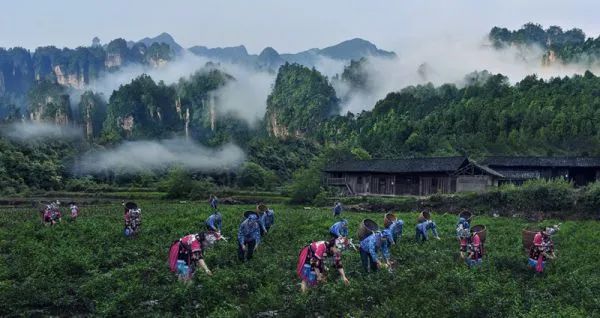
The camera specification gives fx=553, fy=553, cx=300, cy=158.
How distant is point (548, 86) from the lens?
361 ft

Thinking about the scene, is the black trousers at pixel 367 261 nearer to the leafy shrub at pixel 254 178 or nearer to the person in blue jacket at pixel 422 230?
the person in blue jacket at pixel 422 230

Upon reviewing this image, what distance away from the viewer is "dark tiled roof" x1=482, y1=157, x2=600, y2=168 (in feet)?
196

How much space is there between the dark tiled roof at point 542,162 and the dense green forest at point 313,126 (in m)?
18.6

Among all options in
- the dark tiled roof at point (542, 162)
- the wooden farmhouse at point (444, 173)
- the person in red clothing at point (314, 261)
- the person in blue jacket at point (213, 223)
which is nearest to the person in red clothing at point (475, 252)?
the person in red clothing at point (314, 261)

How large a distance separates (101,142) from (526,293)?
326ft

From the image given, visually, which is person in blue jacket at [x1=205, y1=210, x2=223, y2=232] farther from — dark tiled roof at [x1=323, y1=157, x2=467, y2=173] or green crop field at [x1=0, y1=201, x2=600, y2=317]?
dark tiled roof at [x1=323, y1=157, x2=467, y2=173]

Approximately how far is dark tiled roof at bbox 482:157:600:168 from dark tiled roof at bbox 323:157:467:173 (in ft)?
40.2

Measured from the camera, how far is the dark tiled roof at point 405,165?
175 ft

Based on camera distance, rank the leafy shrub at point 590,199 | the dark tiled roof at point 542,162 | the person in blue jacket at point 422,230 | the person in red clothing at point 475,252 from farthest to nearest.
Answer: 1. the dark tiled roof at point 542,162
2. the leafy shrub at point 590,199
3. the person in blue jacket at point 422,230
4. the person in red clothing at point 475,252

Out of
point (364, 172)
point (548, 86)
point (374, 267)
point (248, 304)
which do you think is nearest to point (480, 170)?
point (364, 172)

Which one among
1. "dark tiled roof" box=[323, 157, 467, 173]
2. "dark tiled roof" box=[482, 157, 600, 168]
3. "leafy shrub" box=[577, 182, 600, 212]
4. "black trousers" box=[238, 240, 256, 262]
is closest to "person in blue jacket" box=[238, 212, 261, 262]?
"black trousers" box=[238, 240, 256, 262]

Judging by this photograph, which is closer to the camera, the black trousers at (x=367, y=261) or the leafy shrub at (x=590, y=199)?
the black trousers at (x=367, y=261)

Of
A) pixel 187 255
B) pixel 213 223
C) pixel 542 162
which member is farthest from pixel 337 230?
pixel 542 162

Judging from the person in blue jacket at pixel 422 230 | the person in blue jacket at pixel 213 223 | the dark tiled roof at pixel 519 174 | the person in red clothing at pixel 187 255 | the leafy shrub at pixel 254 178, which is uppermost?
the person in red clothing at pixel 187 255
